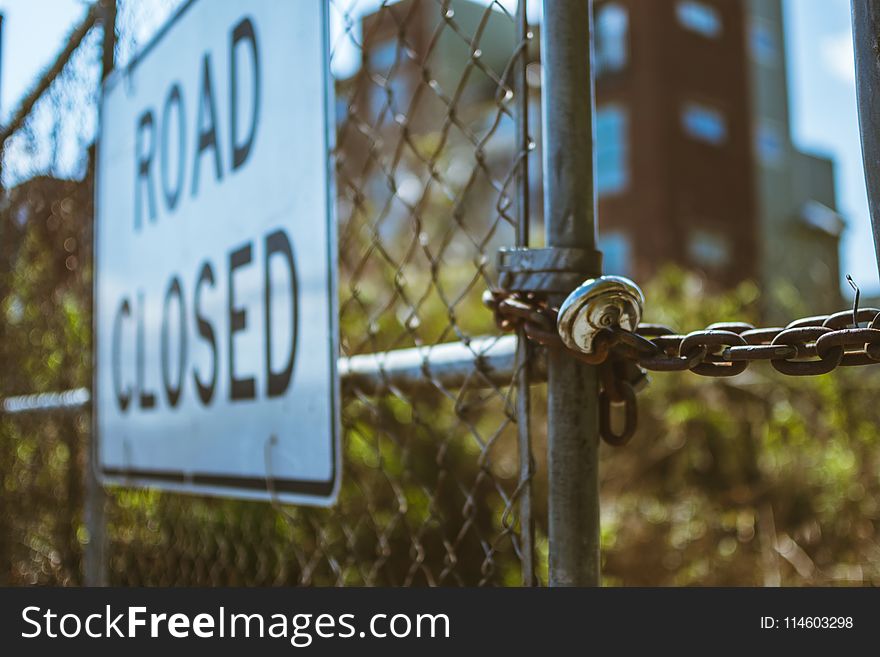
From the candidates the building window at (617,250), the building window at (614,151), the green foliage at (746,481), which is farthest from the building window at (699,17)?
the green foliage at (746,481)

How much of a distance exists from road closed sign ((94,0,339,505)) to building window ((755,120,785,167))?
21919mm

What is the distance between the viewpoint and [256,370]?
1334 millimetres

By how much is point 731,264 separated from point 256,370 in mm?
20159

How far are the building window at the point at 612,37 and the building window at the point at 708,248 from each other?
4.24 meters

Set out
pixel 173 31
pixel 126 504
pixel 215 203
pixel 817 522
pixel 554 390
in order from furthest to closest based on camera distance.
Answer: pixel 817 522 < pixel 126 504 < pixel 173 31 < pixel 215 203 < pixel 554 390

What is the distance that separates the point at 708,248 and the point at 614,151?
3.11 m

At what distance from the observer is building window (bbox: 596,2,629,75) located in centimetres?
2002

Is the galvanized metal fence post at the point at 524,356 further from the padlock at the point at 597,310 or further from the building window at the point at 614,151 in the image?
the building window at the point at 614,151

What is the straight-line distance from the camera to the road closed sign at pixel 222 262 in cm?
121

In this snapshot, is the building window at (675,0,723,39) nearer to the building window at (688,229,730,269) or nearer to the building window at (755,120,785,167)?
the building window at (755,120,785,167)

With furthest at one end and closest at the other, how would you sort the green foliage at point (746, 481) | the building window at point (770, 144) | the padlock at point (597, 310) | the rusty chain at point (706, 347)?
the building window at point (770, 144), the green foliage at point (746, 481), the padlock at point (597, 310), the rusty chain at point (706, 347)

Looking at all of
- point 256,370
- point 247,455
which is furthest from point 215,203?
point 247,455

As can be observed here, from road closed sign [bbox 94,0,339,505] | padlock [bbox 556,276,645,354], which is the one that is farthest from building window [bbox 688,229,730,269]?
padlock [bbox 556,276,645,354]

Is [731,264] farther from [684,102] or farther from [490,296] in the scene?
[490,296]
